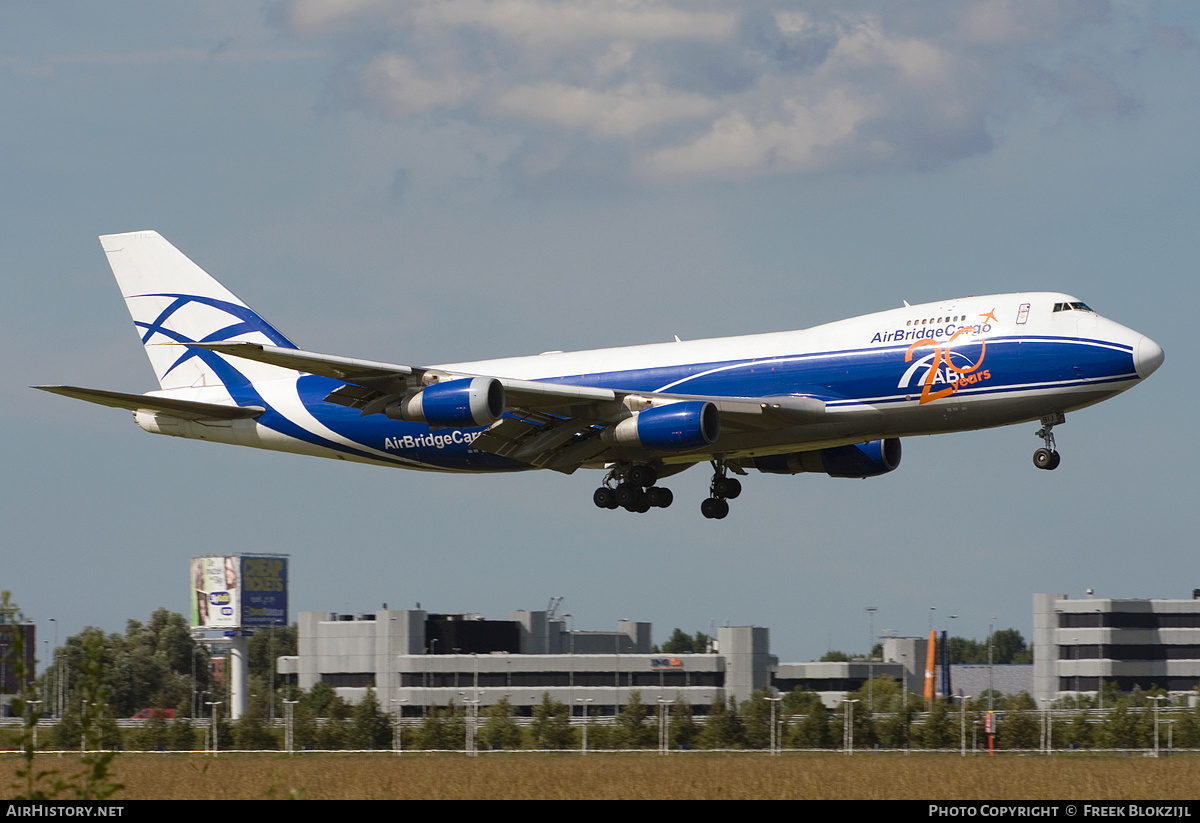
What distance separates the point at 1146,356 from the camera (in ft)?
128

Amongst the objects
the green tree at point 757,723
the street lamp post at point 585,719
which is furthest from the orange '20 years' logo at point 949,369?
the green tree at point 757,723

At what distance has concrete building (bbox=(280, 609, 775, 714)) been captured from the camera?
118125mm

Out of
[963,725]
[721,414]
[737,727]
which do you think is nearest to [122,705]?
[737,727]

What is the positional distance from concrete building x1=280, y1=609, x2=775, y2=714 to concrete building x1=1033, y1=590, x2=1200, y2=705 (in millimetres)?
33993

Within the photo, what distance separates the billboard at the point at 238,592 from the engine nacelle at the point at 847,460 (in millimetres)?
132126

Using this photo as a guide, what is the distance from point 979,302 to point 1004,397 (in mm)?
2933

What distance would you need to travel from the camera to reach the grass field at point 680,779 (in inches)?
1407

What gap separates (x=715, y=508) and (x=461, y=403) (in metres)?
11.6

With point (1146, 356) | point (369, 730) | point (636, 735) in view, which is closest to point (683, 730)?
point (636, 735)

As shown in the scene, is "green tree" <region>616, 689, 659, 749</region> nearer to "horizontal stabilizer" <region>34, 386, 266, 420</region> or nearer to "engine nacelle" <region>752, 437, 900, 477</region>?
"engine nacelle" <region>752, 437, 900, 477</region>

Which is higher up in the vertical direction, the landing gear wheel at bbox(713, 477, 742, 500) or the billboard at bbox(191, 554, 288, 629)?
the landing gear wheel at bbox(713, 477, 742, 500)

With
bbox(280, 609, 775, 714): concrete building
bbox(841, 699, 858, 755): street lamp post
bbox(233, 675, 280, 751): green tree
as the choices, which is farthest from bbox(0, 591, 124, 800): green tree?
bbox(280, 609, 775, 714): concrete building

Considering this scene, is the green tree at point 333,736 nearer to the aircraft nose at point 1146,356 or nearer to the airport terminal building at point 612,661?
the airport terminal building at point 612,661
